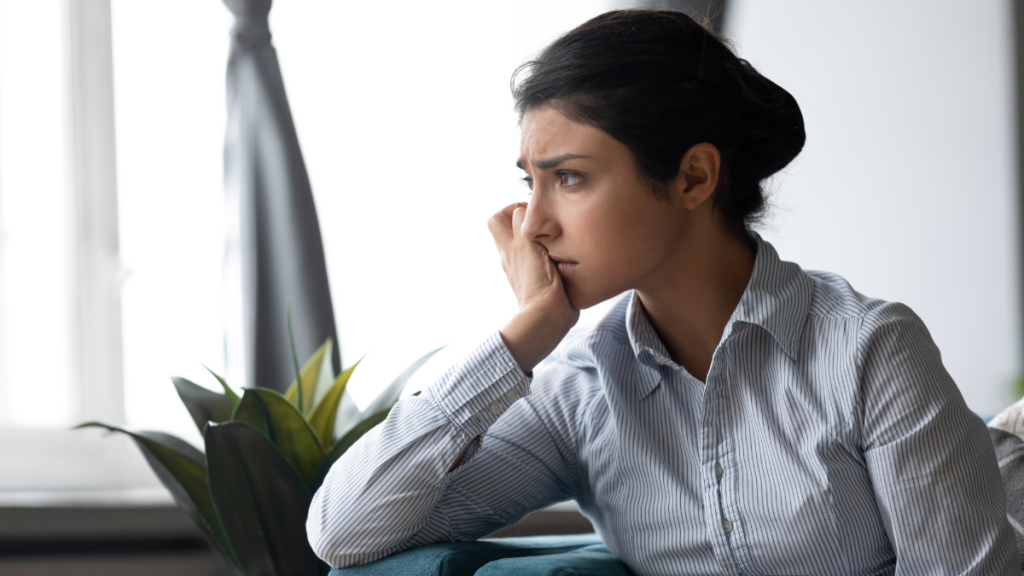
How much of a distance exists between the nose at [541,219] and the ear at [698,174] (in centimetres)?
20

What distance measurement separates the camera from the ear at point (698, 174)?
1.23 m

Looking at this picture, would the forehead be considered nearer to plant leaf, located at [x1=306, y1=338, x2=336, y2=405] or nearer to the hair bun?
the hair bun

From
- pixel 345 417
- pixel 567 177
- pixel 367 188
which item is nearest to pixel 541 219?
pixel 567 177

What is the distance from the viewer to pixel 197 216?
2.38 m

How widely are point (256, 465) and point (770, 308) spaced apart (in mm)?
919

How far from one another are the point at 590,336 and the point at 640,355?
0.34ft

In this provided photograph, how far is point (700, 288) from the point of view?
4.29 ft

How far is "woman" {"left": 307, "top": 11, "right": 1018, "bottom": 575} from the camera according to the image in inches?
42.2

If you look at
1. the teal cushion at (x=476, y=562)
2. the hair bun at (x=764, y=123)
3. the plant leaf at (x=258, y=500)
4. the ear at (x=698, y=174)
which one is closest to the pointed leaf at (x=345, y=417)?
the plant leaf at (x=258, y=500)

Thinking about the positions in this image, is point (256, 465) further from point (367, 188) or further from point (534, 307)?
point (367, 188)

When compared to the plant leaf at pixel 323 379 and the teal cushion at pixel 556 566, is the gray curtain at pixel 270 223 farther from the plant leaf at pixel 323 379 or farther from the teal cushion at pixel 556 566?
the teal cushion at pixel 556 566

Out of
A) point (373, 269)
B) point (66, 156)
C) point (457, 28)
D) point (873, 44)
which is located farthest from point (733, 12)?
point (66, 156)

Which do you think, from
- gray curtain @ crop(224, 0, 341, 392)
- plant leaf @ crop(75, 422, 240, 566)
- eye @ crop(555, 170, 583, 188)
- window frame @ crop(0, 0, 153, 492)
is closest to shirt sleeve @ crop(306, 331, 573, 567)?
eye @ crop(555, 170, 583, 188)

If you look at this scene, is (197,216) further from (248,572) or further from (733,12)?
(733,12)
